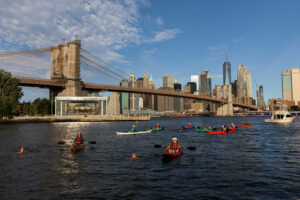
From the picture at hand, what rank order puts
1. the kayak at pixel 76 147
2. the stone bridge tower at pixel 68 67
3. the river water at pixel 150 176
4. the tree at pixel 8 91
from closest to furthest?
the river water at pixel 150 176 → the kayak at pixel 76 147 → the tree at pixel 8 91 → the stone bridge tower at pixel 68 67

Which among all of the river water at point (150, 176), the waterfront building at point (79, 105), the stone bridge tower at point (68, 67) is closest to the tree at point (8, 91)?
the waterfront building at point (79, 105)

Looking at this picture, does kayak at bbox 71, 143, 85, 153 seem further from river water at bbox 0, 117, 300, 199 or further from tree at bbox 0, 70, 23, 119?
tree at bbox 0, 70, 23, 119

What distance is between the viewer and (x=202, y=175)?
14.6 metres

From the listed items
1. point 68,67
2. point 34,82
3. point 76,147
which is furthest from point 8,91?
point 76,147

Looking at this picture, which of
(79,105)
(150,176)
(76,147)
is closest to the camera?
(150,176)

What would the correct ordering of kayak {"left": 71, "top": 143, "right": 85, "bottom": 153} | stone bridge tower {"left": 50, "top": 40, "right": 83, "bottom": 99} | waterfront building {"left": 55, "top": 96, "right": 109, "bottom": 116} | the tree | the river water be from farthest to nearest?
stone bridge tower {"left": 50, "top": 40, "right": 83, "bottom": 99} → waterfront building {"left": 55, "top": 96, "right": 109, "bottom": 116} → the tree → kayak {"left": 71, "top": 143, "right": 85, "bottom": 153} → the river water

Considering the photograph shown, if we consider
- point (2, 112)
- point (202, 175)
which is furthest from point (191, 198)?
point (2, 112)

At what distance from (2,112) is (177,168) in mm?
71742

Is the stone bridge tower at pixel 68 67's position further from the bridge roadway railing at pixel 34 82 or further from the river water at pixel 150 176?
the river water at pixel 150 176

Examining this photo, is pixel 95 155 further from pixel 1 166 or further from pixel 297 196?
pixel 297 196

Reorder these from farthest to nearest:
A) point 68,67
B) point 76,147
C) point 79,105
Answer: point 79,105
point 68,67
point 76,147

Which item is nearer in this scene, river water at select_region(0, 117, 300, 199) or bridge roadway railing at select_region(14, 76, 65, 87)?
river water at select_region(0, 117, 300, 199)

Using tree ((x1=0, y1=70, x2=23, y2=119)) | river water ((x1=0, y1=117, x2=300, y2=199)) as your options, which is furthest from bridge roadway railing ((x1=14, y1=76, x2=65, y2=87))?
river water ((x1=0, y1=117, x2=300, y2=199))

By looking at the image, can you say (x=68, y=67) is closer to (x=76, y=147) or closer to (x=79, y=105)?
(x=79, y=105)
